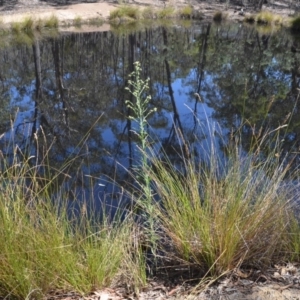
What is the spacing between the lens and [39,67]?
10547mm

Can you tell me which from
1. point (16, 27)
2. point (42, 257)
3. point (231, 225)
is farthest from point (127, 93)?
point (16, 27)

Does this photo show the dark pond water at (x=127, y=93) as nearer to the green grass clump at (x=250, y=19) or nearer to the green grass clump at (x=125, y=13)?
the green grass clump at (x=125, y=13)

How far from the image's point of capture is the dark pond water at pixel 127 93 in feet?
17.8

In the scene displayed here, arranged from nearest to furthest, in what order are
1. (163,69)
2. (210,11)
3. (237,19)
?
→ (163,69), (237,19), (210,11)

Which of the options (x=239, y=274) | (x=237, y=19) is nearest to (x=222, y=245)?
(x=239, y=274)

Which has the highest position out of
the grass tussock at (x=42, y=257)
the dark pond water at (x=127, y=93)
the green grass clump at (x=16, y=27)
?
the grass tussock at (x=42, y=257)

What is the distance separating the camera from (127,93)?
8.73 metres

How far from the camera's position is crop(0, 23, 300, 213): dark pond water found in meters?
5.42

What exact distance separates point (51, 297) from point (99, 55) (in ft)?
37.5

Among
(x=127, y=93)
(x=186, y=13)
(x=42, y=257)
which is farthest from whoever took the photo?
(x=186, y=13)

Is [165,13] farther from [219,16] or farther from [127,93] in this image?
[127,93]

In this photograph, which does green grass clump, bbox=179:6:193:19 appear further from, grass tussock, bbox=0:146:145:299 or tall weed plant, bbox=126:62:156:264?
grass tussock, bbox=0:146:145:299

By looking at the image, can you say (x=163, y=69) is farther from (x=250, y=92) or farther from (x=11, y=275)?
(x=11, y=275)

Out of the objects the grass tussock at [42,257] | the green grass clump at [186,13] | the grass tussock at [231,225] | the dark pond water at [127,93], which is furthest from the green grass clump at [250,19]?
the grass tussock at [42,257]
